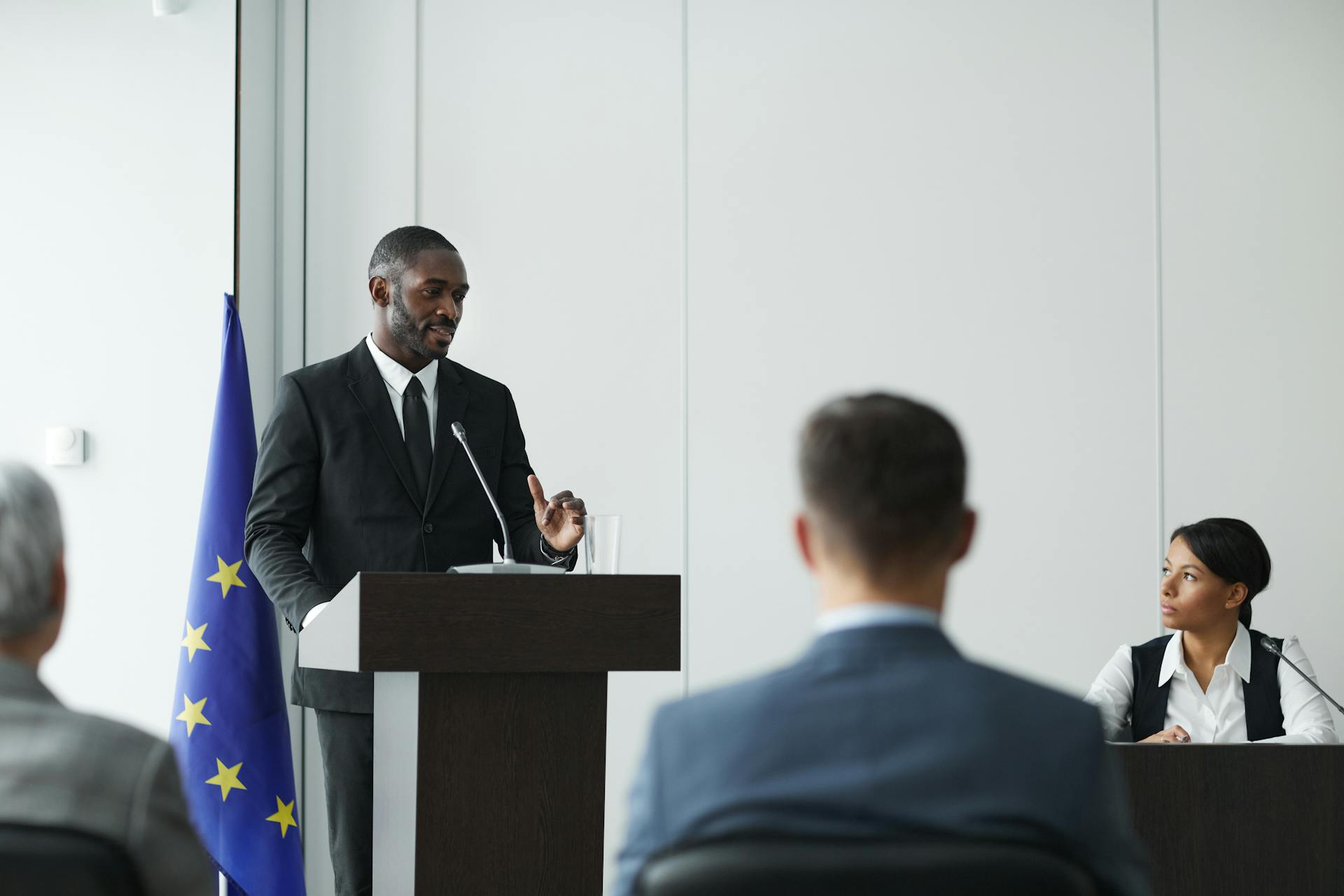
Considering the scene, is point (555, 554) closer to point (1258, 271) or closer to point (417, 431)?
point (417, 431)

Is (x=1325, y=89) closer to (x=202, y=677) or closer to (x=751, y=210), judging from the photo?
(x=751, y=210)

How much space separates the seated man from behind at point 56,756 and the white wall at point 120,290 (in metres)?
2.93

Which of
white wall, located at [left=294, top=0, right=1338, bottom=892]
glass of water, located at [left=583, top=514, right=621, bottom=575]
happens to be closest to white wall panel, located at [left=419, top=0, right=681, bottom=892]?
white wall, located at [left=294, top=0, right=1338, bottom=892]

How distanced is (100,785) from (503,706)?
98 centimetres

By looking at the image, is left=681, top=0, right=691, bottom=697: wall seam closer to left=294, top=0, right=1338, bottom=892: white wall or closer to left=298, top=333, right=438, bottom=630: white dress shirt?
left=294, top=0, right=1338, bottom=892: white wall

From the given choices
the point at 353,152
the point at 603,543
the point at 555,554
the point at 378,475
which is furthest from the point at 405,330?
the point at 353,152

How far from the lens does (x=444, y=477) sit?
2.86m

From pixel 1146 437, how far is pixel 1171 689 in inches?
42.7

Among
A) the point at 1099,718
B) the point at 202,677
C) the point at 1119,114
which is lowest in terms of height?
the point at 202,677

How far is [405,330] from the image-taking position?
9.66ft

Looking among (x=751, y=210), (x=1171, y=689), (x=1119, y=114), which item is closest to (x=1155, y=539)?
(x=1171, y=689)

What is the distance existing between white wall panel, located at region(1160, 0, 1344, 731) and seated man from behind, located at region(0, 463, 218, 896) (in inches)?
146

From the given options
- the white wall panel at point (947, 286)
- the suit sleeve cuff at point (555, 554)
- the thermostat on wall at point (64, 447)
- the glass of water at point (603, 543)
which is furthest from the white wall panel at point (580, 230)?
the glass of water at point (603, 543)

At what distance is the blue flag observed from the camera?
3.56 meters
